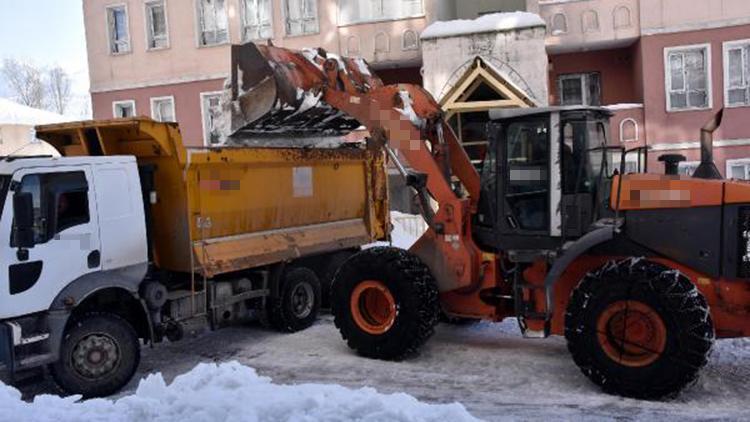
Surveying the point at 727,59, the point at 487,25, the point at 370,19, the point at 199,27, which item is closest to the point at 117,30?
the point at 199,27

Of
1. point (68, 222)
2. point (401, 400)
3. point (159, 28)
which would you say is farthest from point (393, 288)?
point (159, 28)

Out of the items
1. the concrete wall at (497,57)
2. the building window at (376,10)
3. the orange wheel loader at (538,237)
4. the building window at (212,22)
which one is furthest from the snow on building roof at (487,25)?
the orange wheel loader at (538,237)

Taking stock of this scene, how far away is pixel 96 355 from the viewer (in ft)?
23.7

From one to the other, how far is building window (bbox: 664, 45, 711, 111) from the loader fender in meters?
13.7

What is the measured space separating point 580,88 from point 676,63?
2928mm

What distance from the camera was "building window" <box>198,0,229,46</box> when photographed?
74.7 ft

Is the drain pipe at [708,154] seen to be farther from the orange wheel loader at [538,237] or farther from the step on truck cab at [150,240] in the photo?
the step on truck cab at [150,240]

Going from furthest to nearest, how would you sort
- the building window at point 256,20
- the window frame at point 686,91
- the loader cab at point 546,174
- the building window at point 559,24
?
1. the building window at point 256,20
2. the building window at point 559,24
3. the window frame at point 686,91
4. the loader cab at point 546,174

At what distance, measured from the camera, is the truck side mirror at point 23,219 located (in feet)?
21.9

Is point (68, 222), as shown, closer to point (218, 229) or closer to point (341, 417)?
point (218, 229)

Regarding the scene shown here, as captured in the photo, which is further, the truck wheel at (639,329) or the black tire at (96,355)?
the black tire at (96,355)

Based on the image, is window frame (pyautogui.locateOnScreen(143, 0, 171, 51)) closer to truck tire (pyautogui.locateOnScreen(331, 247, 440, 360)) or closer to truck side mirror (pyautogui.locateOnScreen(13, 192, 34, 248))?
truck tire (pyautogui.locateOnScreen(331, 247, 440, 360))

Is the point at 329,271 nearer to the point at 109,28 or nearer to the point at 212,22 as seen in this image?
the point at 212,22

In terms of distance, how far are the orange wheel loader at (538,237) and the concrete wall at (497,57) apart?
31.9 feet
